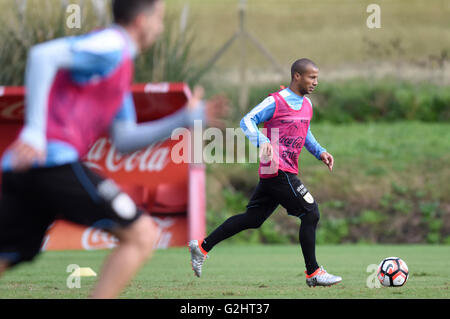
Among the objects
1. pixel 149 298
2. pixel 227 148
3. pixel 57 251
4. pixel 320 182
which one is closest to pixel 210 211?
pixel 227 148

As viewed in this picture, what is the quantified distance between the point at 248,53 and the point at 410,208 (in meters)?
5.98

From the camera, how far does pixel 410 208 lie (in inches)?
634

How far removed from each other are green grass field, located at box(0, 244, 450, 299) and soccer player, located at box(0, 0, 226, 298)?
2106 mm

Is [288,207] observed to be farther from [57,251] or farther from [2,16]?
[2,16]

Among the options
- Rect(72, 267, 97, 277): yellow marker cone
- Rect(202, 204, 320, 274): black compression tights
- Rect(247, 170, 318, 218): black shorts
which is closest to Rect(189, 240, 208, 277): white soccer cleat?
Rect(202, 204, 320, 274): black compression tights

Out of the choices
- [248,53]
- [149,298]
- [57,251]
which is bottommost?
[57,251]

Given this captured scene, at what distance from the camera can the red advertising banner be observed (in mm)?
12664

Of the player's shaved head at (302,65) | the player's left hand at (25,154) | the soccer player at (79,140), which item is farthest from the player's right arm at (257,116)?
the player's left hand at (25,154)

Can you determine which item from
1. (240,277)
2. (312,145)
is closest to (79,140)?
(312,145)

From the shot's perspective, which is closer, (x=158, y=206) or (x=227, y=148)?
(x=158, y=206)

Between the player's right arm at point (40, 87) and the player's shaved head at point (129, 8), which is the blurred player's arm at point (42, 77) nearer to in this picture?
the player's right arm at point (40, 87)

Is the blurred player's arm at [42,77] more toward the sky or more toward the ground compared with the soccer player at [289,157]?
more toward the sky

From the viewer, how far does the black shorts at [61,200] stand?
381 centimetres

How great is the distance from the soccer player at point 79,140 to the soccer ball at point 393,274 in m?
3.29
